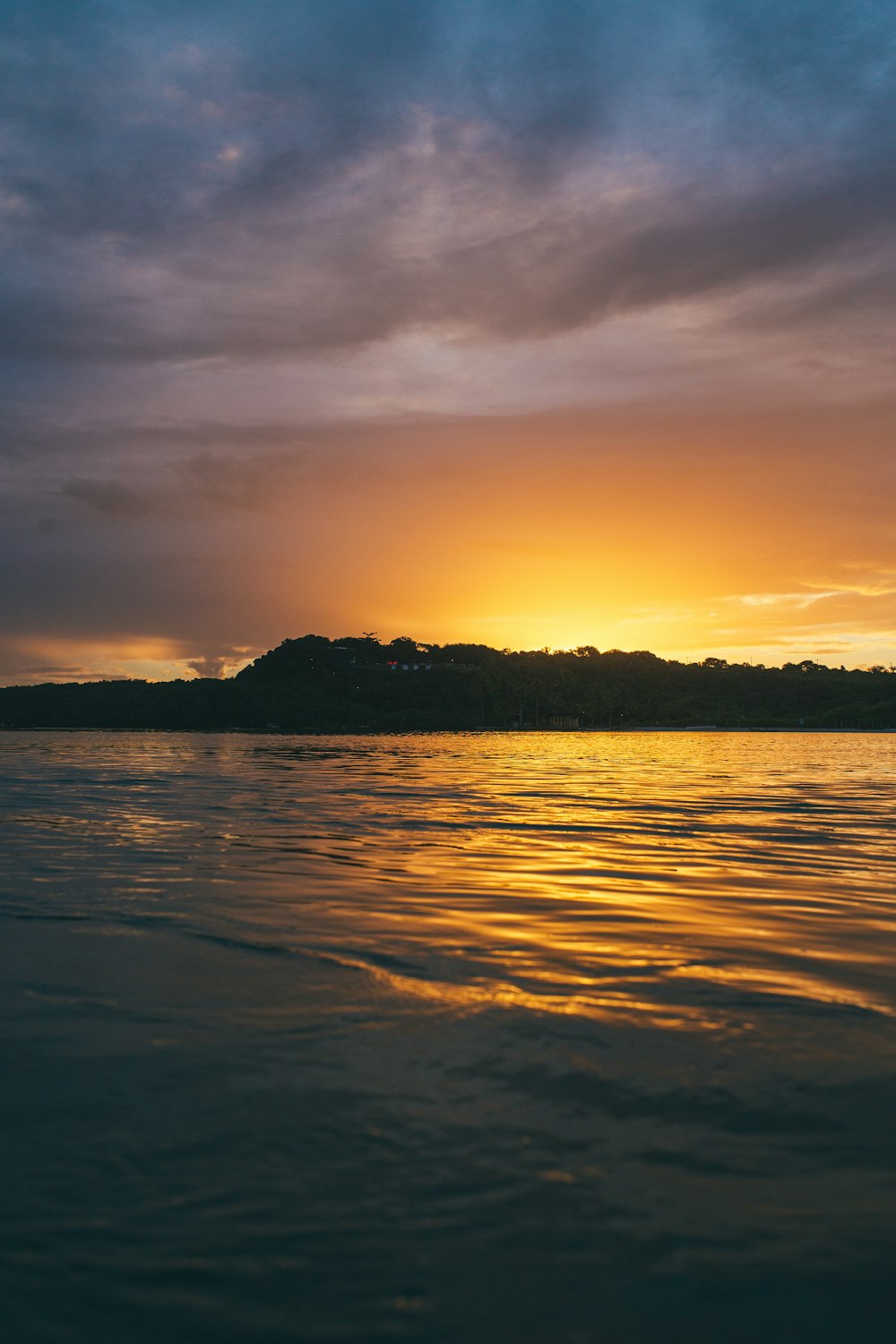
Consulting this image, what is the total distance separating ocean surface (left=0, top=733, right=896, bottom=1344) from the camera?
414 centimetres

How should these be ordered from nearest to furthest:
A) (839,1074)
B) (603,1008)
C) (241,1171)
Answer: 1. (241,1171)
2. (839,1074)
3. (603,1008)

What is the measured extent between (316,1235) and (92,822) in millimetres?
20430

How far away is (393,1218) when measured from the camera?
4.68m

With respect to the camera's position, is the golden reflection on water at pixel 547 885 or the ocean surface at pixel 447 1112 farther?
the golden reflection on water at pixel 547 885

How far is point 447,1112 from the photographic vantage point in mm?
5844

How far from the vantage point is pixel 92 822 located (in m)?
23.0

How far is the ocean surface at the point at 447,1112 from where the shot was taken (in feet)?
13.6

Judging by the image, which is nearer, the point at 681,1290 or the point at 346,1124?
the point at 681,1290

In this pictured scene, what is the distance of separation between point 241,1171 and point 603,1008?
12.5 feet

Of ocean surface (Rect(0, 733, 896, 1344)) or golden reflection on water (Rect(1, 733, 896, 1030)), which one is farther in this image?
golden reflection on water (Rect(1, 733, 896, 1030))

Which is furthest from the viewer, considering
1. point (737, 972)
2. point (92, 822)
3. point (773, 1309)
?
point (92, 822)

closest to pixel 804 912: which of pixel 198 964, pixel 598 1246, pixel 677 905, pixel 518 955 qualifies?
pixel 677 905

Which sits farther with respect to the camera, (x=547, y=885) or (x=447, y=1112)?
(x=547, y=885)

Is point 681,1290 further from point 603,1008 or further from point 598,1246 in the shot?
point 603,1008
